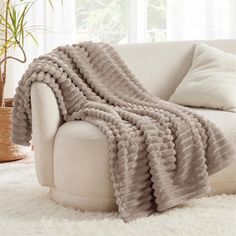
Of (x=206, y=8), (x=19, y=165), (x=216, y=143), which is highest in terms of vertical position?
(x=206, y=8)

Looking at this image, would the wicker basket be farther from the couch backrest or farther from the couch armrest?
the couch armrest

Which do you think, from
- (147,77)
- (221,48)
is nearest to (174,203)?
(147,77)

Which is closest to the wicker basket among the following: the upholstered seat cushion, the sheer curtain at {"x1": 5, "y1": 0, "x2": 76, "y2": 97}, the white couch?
the sheer curtain at {"x1": 5, "y1": 0, "x2": 76, "y2": 97}

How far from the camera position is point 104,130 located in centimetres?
256

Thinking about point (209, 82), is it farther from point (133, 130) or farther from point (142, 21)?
point (142, 21)

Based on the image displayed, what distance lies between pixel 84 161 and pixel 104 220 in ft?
0.88

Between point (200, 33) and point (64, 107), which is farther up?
point (200, 33)

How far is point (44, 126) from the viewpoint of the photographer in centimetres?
273

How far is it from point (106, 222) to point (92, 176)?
0.21 metres

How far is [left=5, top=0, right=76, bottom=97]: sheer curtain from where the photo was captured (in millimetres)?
4625

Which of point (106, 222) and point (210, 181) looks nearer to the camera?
point (106, 222)

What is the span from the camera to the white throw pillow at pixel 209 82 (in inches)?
122

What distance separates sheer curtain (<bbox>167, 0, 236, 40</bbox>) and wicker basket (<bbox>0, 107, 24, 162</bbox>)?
162cm

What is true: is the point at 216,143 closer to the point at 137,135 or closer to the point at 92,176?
the point at 137,135
